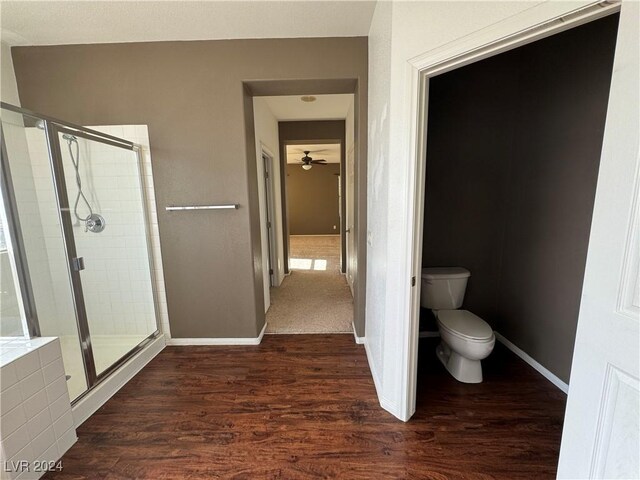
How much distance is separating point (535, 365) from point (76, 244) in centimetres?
339

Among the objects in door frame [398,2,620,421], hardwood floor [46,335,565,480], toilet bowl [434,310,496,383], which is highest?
door frame [398,2,620,421]

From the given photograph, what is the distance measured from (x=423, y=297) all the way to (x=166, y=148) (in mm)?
2397

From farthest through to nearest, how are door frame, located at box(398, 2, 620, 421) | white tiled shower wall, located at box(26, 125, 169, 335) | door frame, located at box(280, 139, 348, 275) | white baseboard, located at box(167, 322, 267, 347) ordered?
door frame, located at box(280, 139, 348, 275) < white baseboard, located at box(167, 322, 267, 347) < white tiled shower wall, located at box(26, 125, 169, 335) < door frame, located at box(398, 2, 620, 421)

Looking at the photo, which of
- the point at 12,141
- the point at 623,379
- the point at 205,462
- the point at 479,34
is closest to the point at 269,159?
the point at 12,141

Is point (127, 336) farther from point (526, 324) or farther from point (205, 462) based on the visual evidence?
point (526, 324)

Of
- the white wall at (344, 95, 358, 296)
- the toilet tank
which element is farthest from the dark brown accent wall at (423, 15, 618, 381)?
the white wall at (344, 95, 358, 296)

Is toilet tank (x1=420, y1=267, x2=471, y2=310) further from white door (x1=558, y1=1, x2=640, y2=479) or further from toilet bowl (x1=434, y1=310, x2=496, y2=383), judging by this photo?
white door (x1=558, y1=1, x2=640, y2=479)

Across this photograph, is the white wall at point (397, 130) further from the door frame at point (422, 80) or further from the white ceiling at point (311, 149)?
the white ceiling at point (311, 149)

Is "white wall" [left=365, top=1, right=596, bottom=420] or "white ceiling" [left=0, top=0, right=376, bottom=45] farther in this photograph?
"white ceiling" [left=0, top=0, right=376, bottom=45]

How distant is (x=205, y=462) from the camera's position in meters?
1.39

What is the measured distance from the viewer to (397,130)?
143 centimetres

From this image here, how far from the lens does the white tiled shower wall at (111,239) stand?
1896 mm

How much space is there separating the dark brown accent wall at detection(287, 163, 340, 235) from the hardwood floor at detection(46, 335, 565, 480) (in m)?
7.03

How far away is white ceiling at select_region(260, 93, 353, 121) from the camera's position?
3.19m
